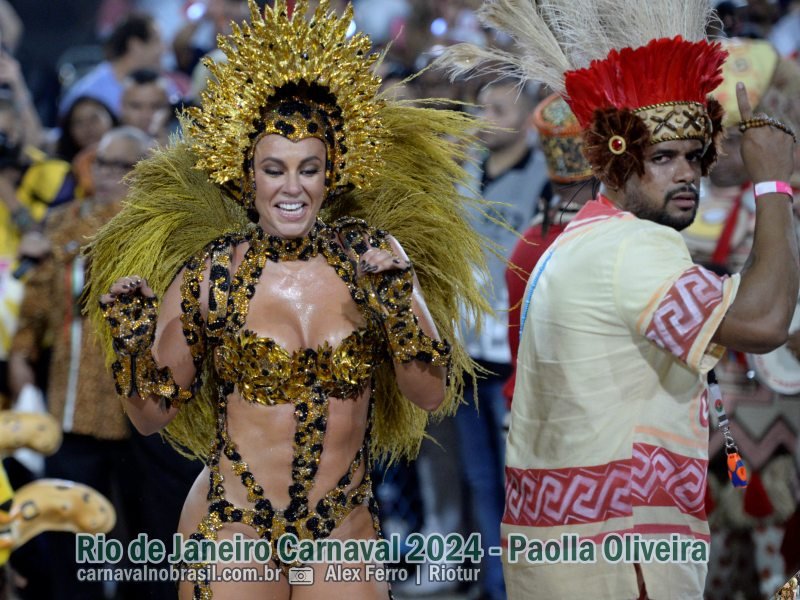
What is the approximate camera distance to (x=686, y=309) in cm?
264

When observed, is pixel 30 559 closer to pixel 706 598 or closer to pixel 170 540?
pixel 170 540

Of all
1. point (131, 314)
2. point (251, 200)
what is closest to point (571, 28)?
point (251, 200)

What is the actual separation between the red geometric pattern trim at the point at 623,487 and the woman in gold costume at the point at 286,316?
0.45 metres

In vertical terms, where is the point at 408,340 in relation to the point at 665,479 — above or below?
above

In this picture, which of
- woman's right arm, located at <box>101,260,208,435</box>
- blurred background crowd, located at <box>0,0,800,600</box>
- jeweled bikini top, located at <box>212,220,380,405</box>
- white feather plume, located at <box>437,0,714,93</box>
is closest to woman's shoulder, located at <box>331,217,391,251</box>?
jeweled bikini top, located at <box>212,220,380,405</box>

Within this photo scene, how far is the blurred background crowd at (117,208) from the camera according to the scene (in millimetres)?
4691

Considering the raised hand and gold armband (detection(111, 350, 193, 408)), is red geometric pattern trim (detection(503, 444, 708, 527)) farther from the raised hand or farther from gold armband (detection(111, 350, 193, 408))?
gold armband (detection(111, 350, 193, 408))

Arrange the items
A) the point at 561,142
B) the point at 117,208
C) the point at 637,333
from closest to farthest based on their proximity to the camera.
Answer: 1. the point at 637,333
2. the point at 561,142
3. the point at 117,208

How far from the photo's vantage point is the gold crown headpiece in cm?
305

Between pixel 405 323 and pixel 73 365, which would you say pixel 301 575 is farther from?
pixel 73 365

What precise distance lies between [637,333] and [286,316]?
3.08ft

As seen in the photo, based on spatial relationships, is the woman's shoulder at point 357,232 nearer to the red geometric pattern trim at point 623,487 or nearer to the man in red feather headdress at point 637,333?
the man in red feather headdress at point 637,333

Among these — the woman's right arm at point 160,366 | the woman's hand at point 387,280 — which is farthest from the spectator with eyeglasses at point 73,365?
the woman's hand at point 387,280

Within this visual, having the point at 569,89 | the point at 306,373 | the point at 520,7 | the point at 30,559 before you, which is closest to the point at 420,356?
the point at 306,373
